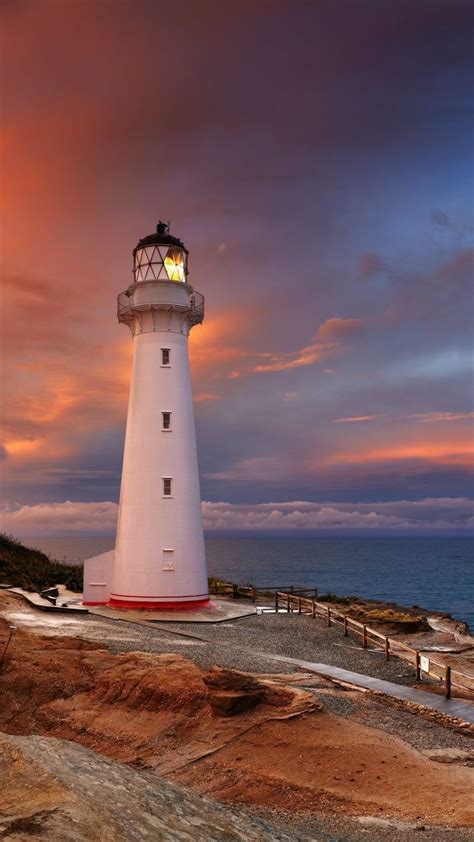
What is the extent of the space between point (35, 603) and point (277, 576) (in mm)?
79086

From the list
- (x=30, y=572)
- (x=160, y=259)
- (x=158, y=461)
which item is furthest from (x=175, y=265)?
(x=30, y=572)

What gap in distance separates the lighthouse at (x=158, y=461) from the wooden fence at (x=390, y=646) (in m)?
4.83

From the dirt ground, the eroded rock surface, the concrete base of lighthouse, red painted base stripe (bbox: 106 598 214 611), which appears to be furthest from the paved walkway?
the concrete base of lighthouse

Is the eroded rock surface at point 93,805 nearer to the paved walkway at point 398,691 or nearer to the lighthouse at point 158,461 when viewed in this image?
the paved walkway at point 398,691

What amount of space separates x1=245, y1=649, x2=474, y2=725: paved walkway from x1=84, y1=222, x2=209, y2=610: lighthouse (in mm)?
10033

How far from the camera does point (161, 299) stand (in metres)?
29.4

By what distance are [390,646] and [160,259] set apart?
61.0 feet

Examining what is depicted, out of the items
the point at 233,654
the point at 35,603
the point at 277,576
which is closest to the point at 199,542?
the point at 35,603

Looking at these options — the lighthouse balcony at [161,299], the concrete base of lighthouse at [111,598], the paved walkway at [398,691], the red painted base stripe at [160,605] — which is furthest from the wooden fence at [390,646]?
the lighthouse balcony at [161,299]

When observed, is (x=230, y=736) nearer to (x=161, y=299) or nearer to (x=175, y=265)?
(x=161, y=299)

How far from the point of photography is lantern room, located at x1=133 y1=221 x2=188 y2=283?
29938mm

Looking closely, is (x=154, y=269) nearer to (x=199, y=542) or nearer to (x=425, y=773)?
(x=199, y=542)

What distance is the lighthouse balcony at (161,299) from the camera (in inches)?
1156

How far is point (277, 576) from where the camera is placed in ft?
339
